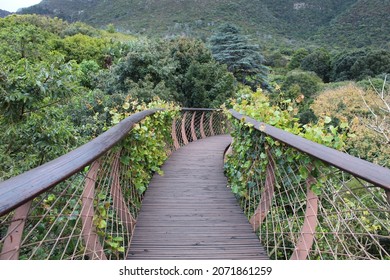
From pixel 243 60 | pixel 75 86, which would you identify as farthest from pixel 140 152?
pixel 243 60

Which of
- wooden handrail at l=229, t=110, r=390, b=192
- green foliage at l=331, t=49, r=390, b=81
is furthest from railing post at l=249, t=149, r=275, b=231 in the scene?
green foliage at l=331, t=49, r=390, b=81

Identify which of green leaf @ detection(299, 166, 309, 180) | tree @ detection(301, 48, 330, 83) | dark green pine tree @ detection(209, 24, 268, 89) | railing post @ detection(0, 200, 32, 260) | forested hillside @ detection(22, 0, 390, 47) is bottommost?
tree @ detection(301, 48, 330, 83)

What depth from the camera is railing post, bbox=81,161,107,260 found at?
1692 millimetres

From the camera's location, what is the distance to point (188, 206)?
11.0 ft

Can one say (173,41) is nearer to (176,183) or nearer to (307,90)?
(176,183)

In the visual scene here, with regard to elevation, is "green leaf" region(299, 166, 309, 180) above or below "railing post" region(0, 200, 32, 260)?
below

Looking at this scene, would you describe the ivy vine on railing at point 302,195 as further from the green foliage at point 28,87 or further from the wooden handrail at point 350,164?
the green foliage at point 28,87

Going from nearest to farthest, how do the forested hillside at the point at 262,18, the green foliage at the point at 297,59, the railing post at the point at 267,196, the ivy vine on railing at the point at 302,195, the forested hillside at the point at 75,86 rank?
the ivy vine on railing at the point at 302,195
the railing post at the point at 267,196
the forested hillside at the point at 75,86
the green foliage at the point at 297,59
the forested hillside at the point at 262,18

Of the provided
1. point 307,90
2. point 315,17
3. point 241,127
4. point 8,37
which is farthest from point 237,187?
point 315,17

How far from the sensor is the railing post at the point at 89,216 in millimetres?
1692

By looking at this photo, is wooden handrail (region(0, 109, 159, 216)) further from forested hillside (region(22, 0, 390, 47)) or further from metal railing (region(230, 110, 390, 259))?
forested hillside (region(22, 0, 390, 47))

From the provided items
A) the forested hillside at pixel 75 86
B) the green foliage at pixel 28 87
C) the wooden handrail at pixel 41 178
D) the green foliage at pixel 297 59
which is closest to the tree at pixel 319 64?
the green foliage at pixel 297 59

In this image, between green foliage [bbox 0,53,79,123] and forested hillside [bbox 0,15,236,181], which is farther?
forested hillside [bbox 0,15,236,181]

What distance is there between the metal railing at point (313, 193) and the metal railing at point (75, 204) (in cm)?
108
